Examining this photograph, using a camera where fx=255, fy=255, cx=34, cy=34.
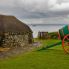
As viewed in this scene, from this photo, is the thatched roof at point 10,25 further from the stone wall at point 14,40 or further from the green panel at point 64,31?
the green panel at point 64,31

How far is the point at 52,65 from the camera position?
1722 cm

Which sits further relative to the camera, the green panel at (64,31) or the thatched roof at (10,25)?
the thatched roof at (10,25)

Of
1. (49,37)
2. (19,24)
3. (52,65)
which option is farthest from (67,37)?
(49,37)

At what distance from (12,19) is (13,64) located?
18.0 metres

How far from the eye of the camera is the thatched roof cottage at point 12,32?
31.5 m

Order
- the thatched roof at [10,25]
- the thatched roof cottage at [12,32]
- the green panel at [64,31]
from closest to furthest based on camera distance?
the green panel at [64,31]
the thatched roof cottage at [12,32]
the thatched roof at [10,25]

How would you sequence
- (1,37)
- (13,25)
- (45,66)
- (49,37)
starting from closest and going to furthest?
(45,66)
(1,37)
(13,25)
(49,37)

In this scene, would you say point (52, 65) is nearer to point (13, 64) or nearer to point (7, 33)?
point (13, 64)

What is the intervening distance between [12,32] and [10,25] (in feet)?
4.67

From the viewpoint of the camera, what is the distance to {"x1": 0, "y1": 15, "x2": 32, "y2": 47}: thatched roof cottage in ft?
103

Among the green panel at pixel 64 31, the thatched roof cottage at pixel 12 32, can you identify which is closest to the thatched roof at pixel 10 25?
the thatched roof cottage at pixel 12 32

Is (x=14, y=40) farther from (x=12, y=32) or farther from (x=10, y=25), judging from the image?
(x=10, y=25)

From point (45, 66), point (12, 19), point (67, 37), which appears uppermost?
point (12, 19)

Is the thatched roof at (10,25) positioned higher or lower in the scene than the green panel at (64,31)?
higher
